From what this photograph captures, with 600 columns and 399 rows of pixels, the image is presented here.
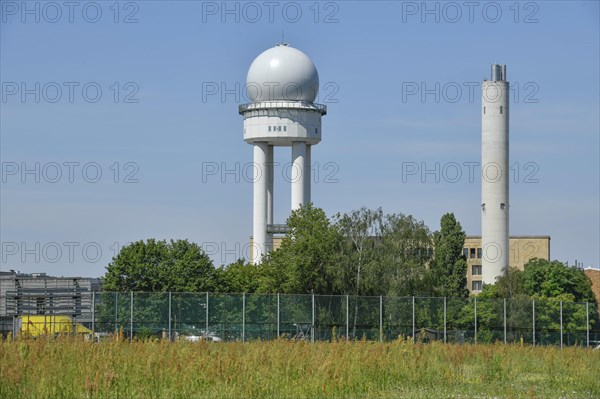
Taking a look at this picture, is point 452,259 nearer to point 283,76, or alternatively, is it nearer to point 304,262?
point 283,76

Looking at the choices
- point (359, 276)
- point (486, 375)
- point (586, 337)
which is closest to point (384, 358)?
point (486, 375)

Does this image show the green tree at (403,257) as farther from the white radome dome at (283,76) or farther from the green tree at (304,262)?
the white radome dome at (283,76)

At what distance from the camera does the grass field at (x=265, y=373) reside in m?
15.4

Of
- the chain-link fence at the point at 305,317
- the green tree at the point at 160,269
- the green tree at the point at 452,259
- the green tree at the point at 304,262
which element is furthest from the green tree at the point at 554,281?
the chain-link fence at the point at 305,317

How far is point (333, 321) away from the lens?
143ft

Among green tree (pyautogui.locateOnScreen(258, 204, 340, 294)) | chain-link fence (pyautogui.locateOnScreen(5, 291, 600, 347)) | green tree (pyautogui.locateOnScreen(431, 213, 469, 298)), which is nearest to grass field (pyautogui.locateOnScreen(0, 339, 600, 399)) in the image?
chain-link fence (pyautogui.locateOnScreen(5, 291, 600, 347))

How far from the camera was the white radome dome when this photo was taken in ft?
282

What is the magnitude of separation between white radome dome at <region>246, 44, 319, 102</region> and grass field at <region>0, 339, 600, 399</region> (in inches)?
2557

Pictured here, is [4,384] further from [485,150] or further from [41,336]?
[485,150]

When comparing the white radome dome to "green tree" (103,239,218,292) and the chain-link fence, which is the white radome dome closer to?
"green tree" (103,239,218,292)

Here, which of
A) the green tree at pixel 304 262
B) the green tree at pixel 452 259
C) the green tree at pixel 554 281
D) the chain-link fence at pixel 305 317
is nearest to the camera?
the chain-link fence at pixel 305 317

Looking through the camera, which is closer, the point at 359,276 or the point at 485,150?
the point at 359,276

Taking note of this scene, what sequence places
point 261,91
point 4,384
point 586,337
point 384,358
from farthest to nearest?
1. point 261,91
2. point 586,337
3. point 384,358
4. point 4,384

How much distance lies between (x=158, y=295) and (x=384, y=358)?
22.5 meters
